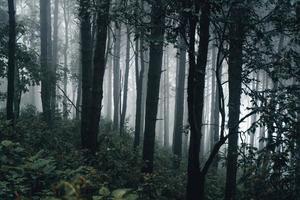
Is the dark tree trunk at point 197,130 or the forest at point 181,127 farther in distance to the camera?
the dark tree trunk at point 197,130

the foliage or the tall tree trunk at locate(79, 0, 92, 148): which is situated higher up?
the tall tree trunk at locate(79, 0, 92, 148)

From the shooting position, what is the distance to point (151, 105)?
38.7 ft

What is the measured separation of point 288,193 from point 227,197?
327cm

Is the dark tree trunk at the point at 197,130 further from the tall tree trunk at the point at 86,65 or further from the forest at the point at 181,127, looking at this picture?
the tall tree trunk at the point at 86,65

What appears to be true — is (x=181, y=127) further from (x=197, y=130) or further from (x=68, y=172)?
(x=68, y=172)

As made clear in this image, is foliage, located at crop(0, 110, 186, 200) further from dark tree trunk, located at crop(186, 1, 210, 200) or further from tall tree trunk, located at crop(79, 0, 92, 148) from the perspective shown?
tall tree trunk, located at crop(79, 0, 92, 148)

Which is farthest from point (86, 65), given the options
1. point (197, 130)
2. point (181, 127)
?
point (197, 130)

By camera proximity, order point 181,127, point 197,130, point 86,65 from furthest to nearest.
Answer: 1. point 86,65
2. point 181,127
3. point 197,130

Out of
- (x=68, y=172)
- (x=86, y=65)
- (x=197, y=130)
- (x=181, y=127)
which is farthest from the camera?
(x=86, y=65)

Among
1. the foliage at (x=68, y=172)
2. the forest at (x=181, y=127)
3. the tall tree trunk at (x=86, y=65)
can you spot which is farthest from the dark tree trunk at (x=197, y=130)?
the tall tree trunk at (x=86, y=65)

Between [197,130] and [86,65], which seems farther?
[86,65]

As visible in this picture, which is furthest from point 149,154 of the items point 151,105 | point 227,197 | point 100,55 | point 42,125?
point 42,125

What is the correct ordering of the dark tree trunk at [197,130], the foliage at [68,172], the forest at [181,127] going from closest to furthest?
the foliage at [68,172] → the forest at [181,127] → the dark tree trunk at [197,130]

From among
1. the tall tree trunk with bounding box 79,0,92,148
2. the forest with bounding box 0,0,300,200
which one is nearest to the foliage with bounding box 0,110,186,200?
the forest with bounding box 0,0,300,200
